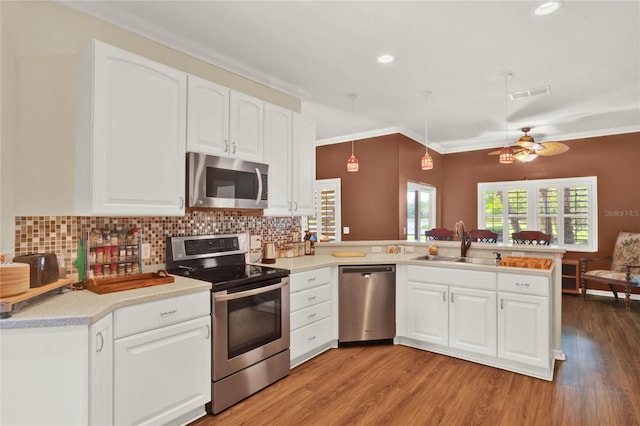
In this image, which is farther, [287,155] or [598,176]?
[598,176]

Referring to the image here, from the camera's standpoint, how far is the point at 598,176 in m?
5.78

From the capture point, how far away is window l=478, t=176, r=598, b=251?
589cm

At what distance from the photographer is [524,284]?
2.88m

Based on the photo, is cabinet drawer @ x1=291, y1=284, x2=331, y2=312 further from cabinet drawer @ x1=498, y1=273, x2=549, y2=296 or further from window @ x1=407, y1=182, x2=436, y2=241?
window @ x1=407, y1=182, x2=436, y2=241

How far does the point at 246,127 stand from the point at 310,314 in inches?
67.6

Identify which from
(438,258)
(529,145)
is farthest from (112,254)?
(529,145)

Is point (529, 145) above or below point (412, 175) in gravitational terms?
above

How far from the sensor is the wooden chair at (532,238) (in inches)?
221

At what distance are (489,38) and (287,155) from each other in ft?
6.44

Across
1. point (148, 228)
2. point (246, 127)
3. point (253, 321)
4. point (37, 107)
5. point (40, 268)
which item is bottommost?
point (253, 321)

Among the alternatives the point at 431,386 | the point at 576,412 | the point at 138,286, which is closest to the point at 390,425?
the point at 431,386

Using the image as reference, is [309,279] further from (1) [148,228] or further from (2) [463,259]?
(2) [463,259]

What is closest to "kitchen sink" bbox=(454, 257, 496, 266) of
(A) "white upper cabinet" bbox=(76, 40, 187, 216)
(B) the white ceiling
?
(B) the white ceiling

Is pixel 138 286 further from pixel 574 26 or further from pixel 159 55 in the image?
pixel 574 26
